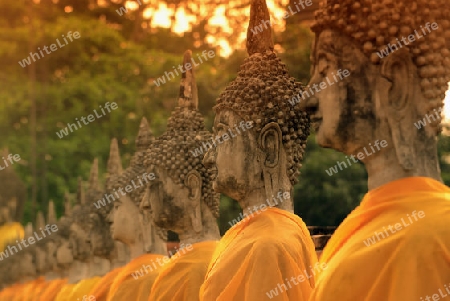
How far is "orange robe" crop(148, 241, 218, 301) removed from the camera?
6.45 m

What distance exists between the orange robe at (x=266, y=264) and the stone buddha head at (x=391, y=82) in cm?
106

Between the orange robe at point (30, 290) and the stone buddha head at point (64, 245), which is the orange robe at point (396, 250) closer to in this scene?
the stone buddha head at point (64, 245)

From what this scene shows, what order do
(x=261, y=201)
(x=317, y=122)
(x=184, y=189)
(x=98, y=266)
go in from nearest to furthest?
(x=317, y=122) → (x=261, y=201) → (x=184, y=189) → (x=98, y=266)

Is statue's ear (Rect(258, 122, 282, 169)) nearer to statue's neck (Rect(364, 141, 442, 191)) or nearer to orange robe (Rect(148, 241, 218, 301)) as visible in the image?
orange robe (Rect(148, 241, 218, 301))

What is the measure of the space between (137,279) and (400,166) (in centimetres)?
459

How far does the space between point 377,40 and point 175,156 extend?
3.59m

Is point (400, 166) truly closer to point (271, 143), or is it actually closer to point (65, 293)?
point (271, 143)

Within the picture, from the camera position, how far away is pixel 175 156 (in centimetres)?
706

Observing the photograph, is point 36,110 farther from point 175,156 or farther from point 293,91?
point 293,91

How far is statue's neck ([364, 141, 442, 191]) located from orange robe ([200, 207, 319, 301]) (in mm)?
1005

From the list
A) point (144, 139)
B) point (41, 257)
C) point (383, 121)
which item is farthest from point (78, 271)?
point (383, 121)

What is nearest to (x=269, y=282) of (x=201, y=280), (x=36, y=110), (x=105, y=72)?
(x=201, y=280)

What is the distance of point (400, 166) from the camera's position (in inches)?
142

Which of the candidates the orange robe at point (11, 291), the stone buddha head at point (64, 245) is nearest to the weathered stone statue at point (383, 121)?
the stone buddha head at point (64, 245)
